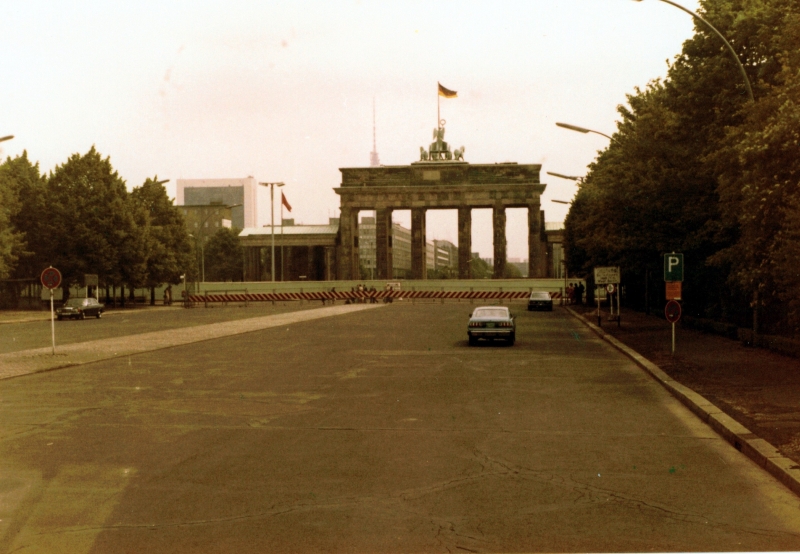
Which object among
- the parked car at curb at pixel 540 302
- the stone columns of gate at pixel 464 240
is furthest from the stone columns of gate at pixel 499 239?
the parked car at curb at pixel 540 302

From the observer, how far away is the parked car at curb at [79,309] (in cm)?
5191

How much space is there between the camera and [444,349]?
26406 millimetres

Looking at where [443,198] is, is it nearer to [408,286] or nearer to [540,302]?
[408,286]

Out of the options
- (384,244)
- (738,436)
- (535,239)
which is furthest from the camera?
(384,244)

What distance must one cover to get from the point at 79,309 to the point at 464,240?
197 feet

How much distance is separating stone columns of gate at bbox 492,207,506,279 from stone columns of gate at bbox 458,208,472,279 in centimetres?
311

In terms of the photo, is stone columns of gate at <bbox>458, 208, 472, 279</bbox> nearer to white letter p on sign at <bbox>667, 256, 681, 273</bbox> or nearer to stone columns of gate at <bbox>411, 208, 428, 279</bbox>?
stone columns of gate at <bbox>411, 208, 428, 279</bbox>

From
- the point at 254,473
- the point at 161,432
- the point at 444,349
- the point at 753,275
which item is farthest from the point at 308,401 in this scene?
the point at 444,349

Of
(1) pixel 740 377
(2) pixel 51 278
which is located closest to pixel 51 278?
(2) pixel 51 278

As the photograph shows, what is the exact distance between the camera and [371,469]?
9.01m

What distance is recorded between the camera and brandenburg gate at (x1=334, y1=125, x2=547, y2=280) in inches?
4129

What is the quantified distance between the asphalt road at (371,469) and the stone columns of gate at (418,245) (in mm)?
86174

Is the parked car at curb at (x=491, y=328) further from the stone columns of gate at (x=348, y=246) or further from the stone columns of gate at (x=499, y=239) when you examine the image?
the stone columns of gate at (x=348, y=246)

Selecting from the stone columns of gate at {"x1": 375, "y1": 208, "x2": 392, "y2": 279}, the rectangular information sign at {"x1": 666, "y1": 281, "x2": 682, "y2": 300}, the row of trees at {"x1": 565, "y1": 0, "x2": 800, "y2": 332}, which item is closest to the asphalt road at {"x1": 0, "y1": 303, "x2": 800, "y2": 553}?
the row of trees at {"x1": 565, "y1": 0, "x2": 800, "y2": 332}
